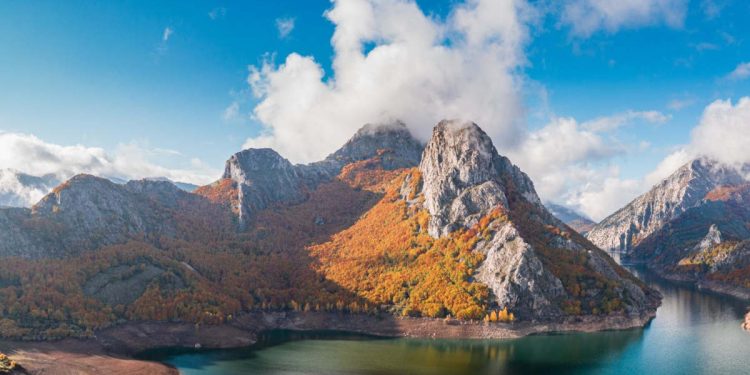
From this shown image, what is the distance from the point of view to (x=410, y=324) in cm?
18275

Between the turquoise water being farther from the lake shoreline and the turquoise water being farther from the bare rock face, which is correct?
the bare rock face

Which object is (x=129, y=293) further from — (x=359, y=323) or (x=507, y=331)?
(x=507, y=331)

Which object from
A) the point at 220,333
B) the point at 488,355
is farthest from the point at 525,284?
the point at 220,333

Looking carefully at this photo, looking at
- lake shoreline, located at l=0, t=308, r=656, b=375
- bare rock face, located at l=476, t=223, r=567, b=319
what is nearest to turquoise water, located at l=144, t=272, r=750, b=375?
lake shoreline, located at l=0, t=308, r=656, b=375

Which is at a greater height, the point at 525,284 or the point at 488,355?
the point at 525,284

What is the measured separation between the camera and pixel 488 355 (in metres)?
152

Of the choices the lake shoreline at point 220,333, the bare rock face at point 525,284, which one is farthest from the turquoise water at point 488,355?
the bare rock face at point 525,284

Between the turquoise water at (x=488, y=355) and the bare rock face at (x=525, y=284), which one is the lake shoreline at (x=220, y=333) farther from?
the bare rock face at (x=525, y=284)

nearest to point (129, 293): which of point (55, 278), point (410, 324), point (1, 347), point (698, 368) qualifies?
point (55, 278)

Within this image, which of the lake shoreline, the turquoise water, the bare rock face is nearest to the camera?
the turquoise water

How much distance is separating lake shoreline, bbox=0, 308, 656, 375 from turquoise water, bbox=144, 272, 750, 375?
18.1 ft

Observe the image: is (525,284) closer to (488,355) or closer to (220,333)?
(488,355)

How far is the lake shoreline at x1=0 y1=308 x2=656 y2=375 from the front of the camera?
13788cm

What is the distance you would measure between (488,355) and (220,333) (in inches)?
3618
